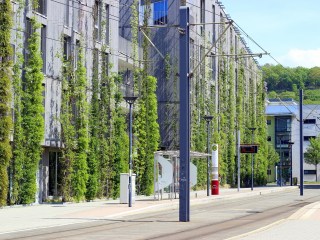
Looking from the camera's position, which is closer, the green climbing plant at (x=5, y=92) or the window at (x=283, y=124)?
the green climbing plant at (x=5, y=92)

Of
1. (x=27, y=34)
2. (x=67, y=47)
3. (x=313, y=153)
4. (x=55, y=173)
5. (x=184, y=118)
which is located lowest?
(x=55, y=173)

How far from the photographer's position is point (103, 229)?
83.5 ft

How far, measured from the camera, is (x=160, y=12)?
7300 cm

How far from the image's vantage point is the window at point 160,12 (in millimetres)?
72625

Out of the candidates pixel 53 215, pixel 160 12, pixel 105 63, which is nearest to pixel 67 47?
pixel 105 63

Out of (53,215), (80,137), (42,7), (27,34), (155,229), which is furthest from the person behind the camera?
(80,137)

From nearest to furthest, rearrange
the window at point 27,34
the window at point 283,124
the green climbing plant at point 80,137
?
the window at point 27,34, the green climbing plant at point 80,137, the window at point 283,124

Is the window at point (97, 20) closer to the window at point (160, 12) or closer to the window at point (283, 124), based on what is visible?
the window at point (160, 12)

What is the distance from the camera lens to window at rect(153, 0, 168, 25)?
72625 mm

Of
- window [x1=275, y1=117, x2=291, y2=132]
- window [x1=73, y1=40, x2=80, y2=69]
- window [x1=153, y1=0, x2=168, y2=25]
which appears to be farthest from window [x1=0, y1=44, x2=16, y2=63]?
window [x1=275, y1=117, x2=291, y2=132]

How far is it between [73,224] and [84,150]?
19.0m

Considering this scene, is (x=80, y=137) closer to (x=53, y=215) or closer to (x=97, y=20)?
(x=97, y=20)

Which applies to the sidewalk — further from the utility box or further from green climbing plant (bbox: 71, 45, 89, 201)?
green climbing plant (bbox: 71, 45, 89, 201)

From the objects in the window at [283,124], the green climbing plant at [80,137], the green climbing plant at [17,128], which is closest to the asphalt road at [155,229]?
the green climbing plant at [17,128]
